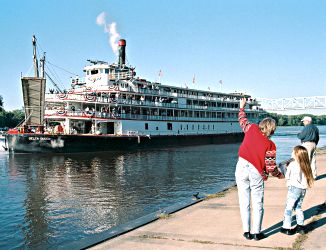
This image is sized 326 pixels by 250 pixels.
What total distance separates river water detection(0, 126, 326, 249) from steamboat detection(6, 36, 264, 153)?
908cm

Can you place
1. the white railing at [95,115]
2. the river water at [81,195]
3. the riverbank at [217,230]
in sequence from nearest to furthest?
the riverbank at [217,230], the river water at [81,195], the white railing at [95,115]

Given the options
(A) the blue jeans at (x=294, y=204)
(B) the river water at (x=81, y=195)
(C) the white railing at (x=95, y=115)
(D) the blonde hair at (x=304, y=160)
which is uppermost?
(C) the white railing at (x=95, y=115)

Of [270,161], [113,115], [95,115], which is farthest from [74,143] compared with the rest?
[270,161]

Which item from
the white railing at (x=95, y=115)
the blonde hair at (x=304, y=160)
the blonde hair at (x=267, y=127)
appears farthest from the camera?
the white railing at (x=95, y=115)

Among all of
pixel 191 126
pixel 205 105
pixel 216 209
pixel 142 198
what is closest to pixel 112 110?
pixel 191 126

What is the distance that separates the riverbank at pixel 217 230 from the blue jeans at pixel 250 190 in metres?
0.31

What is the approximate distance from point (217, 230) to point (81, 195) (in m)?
9.02

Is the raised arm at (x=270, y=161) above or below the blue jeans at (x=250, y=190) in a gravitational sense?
above

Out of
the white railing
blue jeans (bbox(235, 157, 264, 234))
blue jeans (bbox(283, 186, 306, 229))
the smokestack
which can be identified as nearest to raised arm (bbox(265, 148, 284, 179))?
blue jeans (bbox(235, 157, 264, 234))

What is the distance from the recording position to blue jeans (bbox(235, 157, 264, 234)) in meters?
5.45

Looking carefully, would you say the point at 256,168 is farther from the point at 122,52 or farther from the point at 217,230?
the point at 122,52

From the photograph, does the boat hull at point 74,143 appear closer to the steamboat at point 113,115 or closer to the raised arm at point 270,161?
the steamboat at point 113,115

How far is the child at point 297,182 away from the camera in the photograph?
5.77 meters

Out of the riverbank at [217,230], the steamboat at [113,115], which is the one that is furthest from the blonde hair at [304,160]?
the steamboat at [113,115]
